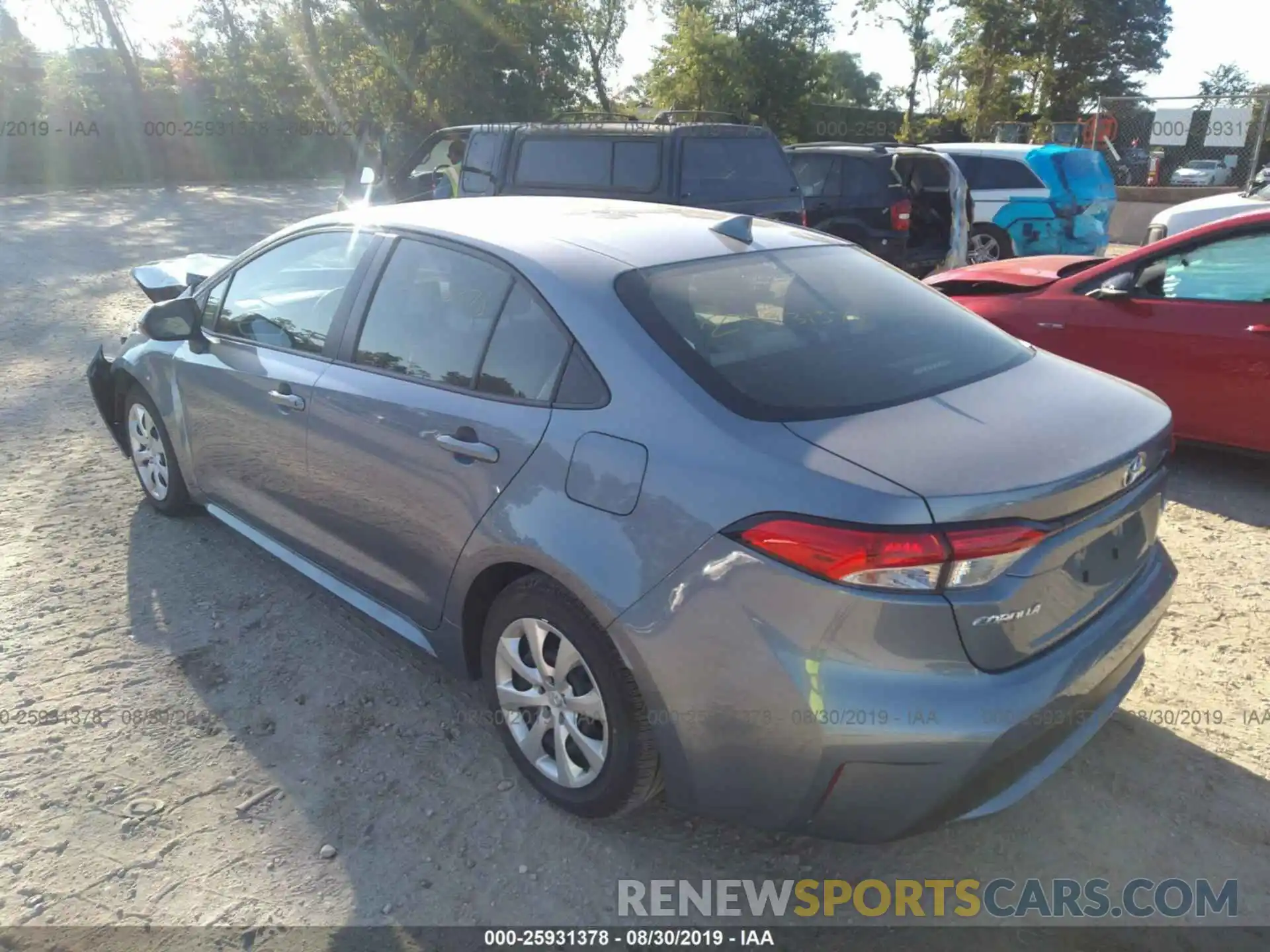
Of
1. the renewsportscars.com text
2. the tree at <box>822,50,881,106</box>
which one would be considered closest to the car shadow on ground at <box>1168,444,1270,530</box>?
the renewsportscars.com text

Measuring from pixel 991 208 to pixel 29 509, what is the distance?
34.0ft

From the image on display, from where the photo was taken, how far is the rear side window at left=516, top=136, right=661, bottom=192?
7.99 metres

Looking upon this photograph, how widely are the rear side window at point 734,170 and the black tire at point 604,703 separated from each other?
5.91 metres

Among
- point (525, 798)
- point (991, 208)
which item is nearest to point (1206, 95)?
point (991, 208)

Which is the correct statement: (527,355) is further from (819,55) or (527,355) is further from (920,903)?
(819,55)

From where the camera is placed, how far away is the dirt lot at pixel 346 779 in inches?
97.3

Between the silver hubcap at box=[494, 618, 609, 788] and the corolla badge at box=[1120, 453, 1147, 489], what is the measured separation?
1.47 metres

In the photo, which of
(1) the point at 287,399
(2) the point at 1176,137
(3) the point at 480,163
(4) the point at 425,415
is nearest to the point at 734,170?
(3) the point at 480,163

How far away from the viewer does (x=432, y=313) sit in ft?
9.78

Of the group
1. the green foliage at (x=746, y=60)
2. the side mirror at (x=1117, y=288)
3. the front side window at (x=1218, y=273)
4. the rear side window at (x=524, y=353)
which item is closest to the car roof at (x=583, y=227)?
the rear side window at (x=524, y=353)

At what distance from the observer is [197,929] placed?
2.34 metres

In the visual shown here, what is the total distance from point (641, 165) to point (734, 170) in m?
0.82

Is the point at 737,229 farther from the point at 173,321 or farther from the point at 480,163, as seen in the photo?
the point at 480,163

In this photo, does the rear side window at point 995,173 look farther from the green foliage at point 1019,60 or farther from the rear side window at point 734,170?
the green foliage at point 1019,60
